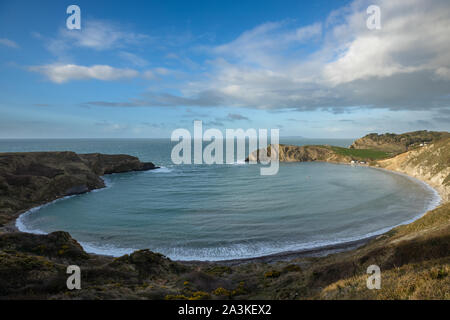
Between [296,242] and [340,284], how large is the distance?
62.2ft

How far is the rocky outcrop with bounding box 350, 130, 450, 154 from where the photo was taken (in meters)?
156

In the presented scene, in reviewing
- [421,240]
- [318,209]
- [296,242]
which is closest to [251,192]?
[318,209]

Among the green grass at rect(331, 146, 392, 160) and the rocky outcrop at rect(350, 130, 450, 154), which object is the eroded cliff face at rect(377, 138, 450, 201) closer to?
the green grass at rect(331, 146, 392, 160)

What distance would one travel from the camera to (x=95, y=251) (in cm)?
3120

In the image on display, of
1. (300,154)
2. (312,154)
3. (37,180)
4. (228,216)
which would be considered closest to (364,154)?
(312,154)

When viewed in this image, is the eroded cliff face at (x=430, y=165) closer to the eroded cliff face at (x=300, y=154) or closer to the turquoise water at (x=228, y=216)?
the turquoise water at (x=228, y=216)

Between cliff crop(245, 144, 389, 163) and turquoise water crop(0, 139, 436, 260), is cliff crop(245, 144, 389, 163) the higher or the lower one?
the higher one

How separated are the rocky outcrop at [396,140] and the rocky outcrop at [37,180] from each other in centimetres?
17528

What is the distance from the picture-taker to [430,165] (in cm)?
7700

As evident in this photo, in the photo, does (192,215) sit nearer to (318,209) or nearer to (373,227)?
(318,209)

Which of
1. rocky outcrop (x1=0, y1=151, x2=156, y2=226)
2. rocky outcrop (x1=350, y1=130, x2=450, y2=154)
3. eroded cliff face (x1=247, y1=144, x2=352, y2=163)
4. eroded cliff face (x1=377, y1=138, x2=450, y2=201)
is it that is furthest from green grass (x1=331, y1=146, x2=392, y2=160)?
rocky outcrop (x1=0, y1=151, x2=156, y2=226)

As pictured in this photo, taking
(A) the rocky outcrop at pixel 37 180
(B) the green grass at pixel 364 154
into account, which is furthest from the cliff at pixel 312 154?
(A) the rocky outcrop at pixel 37 180

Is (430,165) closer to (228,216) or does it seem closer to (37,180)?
(228,216)

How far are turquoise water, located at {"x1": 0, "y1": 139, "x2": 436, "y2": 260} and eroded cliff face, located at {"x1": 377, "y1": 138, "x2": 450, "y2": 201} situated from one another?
510cm
